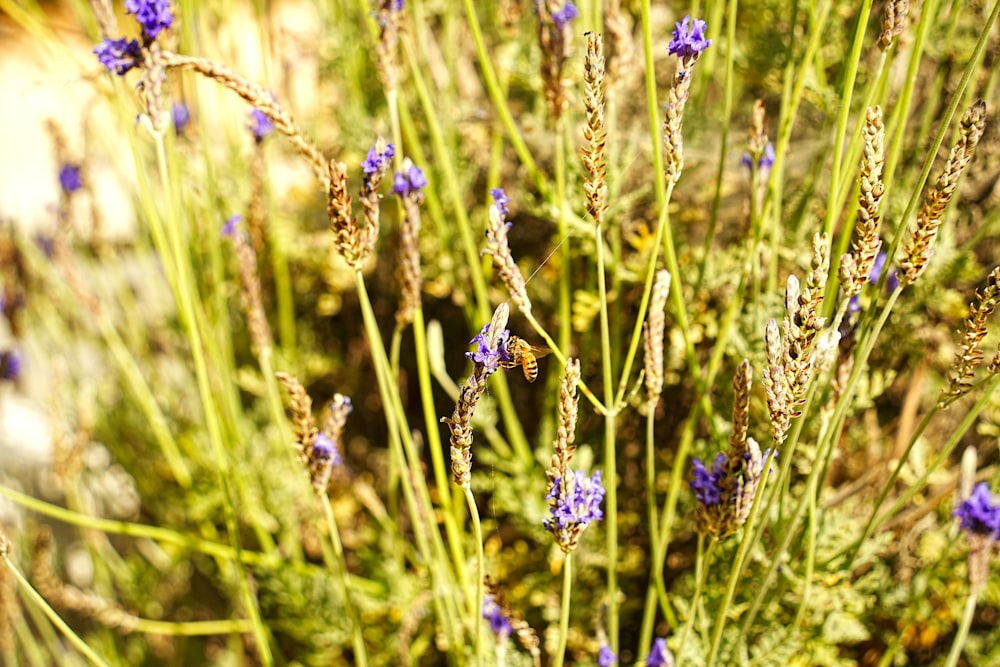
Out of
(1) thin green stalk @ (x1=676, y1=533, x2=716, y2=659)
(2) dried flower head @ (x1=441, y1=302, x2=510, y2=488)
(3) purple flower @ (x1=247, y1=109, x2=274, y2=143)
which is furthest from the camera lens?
(3) purple flower @ (x1=247, y1=109, x2=274, y2=143)

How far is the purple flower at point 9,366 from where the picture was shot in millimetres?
1493

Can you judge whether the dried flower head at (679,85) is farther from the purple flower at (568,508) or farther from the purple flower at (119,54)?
the purple flower at (119,54)

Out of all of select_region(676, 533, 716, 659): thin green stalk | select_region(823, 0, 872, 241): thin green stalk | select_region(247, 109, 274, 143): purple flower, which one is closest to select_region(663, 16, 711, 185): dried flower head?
select_region(823, 0, 872, 241): thin green stalk

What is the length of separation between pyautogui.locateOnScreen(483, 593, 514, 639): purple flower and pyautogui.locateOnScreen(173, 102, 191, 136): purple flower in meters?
0.84

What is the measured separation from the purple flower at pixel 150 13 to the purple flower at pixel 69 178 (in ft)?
2.38

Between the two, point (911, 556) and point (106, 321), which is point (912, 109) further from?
point (106, 321)

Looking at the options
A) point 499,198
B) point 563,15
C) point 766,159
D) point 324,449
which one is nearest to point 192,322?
point 324,449

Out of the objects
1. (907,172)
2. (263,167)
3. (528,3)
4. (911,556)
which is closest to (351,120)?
(263,167)

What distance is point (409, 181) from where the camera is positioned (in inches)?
33.1

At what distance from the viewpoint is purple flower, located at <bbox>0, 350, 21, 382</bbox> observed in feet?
4.90

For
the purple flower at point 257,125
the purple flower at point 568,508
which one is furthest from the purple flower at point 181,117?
the purple flower at point 568,508

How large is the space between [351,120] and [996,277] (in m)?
1.03

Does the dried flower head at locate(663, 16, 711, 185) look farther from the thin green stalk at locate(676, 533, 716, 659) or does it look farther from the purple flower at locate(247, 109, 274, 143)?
the purple flower at locate(247, 109, 274, 143)

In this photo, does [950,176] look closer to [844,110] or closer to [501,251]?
[844,110]
